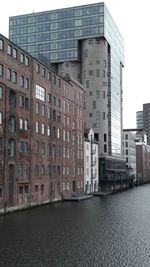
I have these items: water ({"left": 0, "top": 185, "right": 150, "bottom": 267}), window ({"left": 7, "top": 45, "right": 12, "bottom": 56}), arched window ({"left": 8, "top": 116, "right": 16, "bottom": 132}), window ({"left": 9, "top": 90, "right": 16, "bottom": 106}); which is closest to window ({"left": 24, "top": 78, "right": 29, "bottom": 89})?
window ({"left": 9, "top": 90, "right": 16, "bottom": 106})

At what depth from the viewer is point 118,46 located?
6186 inches

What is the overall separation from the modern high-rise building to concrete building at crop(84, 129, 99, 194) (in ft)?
38.7

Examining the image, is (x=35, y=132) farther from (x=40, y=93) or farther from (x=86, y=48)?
(x=86, y=48)

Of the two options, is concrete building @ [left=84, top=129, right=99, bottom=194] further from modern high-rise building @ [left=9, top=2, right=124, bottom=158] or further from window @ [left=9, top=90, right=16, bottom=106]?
window @ [left=9, top=90, right=16, bottom=106]

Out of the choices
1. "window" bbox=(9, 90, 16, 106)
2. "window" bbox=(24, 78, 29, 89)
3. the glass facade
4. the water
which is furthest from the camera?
the glass facade

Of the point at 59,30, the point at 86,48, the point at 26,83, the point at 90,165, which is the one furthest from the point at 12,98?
the point at 59,30

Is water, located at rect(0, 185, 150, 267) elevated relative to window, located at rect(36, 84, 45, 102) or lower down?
lower down

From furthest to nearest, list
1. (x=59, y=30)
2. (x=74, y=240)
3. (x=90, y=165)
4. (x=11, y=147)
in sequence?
(x=59, y=30), (x=90, y=165), (x=11, y=147), (x=74, y=240)

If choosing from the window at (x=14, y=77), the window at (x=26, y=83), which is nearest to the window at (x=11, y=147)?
the window at (x=14, y=77)

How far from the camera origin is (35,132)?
69.9 m

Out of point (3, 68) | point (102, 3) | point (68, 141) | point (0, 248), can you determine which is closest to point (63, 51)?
point (102, 3)

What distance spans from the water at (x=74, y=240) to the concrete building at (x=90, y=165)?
1757 inches

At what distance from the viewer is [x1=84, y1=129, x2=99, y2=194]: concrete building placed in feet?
336

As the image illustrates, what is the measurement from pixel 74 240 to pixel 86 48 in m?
103
